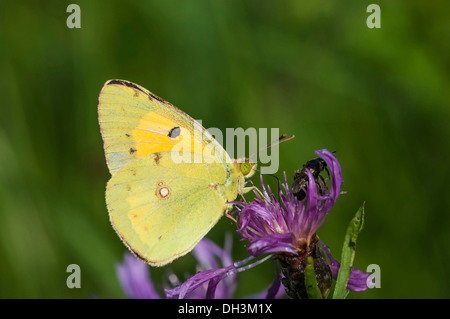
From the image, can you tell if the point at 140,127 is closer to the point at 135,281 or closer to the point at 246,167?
the point at 246,167

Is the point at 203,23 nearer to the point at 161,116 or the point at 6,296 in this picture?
the point at 161,116

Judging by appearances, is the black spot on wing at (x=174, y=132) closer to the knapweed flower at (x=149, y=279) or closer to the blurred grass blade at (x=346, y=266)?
the knapweed flower at (x=149, y=279)

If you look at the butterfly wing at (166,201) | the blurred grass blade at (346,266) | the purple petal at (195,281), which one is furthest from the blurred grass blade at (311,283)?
the butterfly wing at (166,201)

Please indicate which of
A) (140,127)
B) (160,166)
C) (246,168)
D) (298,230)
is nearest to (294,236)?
(298,230)

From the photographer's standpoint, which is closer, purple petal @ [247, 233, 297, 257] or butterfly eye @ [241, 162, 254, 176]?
purple petal @ [247, 233, 297, 257]

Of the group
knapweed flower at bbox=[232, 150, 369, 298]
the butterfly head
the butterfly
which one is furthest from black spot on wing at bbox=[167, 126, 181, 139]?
knapweed flower at bbox=[232, 150, 369, 298]

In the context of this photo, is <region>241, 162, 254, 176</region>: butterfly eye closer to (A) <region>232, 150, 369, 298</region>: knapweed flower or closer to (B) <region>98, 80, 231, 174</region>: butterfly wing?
(B) <region>98, 80, 231, 174</region>: butterfly wing
